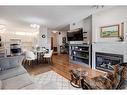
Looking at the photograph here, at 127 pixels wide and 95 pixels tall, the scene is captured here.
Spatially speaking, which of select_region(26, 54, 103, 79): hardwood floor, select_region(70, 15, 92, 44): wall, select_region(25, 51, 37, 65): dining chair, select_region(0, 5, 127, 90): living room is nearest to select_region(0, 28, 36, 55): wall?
select_region(0, 5, 127, 90): living room

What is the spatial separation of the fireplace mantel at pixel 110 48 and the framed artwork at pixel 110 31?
324mm

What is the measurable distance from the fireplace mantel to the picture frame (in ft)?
1.03

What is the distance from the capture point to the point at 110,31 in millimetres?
3375

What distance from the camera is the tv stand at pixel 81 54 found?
4243mm

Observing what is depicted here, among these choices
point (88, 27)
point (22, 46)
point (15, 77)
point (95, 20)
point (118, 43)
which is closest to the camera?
point (15, 77)

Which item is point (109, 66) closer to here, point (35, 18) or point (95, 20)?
point (95, 20)

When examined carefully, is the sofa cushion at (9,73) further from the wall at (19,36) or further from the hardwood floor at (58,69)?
the wall at (19,36)

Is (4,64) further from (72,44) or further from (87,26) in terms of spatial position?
(87,26)

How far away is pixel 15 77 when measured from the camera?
196 centimetres

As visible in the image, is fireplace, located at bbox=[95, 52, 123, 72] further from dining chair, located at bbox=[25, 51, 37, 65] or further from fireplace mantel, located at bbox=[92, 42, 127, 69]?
dining chair, located at bbox=[25, 51, 37, 65]

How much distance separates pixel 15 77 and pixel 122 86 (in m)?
1.86

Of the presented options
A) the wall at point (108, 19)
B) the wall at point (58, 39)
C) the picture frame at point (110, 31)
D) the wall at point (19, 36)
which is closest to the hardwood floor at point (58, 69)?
the wall at point (19, 36)

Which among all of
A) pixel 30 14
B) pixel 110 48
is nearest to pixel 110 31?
pixel 110 48
